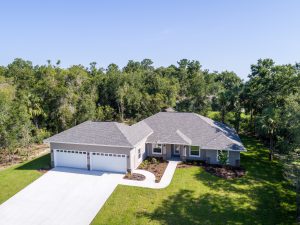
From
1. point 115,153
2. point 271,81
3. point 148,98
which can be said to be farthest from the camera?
point 148,98

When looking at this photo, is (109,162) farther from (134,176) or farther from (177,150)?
(177,150)

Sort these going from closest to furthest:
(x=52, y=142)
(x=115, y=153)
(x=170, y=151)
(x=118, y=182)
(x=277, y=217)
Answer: (x=277, y=217), (x=118, y=182), (x=115, y=153), (x=52, y=142), (x=170, y=151)

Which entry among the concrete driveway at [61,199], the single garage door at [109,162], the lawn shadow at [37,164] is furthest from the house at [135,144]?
the concrete driveway at [61,199]

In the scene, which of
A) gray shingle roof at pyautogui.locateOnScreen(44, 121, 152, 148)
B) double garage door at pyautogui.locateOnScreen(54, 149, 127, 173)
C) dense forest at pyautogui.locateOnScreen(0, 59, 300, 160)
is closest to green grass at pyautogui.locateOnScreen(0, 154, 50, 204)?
double garage door at pyautogui.locateOnScreen(54, 149, 127, 173)

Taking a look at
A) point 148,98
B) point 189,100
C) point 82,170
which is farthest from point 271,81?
point 82,170

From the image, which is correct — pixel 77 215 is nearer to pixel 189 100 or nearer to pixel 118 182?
pixel 118 182

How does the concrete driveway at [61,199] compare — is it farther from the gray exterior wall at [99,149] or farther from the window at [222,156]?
the window at [222,156]

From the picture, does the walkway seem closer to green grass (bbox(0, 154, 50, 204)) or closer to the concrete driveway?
the concrete driveway
